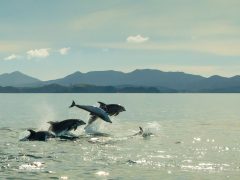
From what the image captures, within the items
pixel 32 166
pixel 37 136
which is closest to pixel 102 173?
pixel 32 166

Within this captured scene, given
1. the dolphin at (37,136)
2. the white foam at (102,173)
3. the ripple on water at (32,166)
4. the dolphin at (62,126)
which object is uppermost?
the dolphin at (62,126)

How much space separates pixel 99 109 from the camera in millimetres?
49500

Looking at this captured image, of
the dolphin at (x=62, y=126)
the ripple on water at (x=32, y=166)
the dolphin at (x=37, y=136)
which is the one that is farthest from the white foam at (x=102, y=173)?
the dolphin at (x=62, y=126)

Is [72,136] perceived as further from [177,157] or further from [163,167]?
[163,167]

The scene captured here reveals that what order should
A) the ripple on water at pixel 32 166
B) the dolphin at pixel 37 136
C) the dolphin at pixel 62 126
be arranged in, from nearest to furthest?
the ripple on water at pixel 32 166
the dolphin at pixel 37 136
the dolphin at pixel 62 126

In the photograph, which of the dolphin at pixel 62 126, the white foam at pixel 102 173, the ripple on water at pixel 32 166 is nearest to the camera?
the white foam at pixel 102 173

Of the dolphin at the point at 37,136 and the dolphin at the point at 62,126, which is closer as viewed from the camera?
the dolphin at the point at 37,136

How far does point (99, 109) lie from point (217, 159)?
678 inches

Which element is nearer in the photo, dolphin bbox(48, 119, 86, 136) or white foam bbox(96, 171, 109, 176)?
white foam bbox(96, 171, 109, 176)

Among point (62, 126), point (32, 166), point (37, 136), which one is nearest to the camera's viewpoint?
point (32, 166)

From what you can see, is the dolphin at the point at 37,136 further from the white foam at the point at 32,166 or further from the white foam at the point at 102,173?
the white foam at the point at 102,173

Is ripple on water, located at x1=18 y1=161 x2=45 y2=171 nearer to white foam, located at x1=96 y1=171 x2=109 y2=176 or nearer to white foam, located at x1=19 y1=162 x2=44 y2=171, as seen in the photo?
white foam, located at x1=19 y1=162 x2=44 y2=171

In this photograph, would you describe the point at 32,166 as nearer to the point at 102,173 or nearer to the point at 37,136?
the point at 102,173

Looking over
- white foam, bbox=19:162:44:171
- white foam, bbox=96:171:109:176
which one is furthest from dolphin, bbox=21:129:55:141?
white foam, bbox=96:171:109:176
